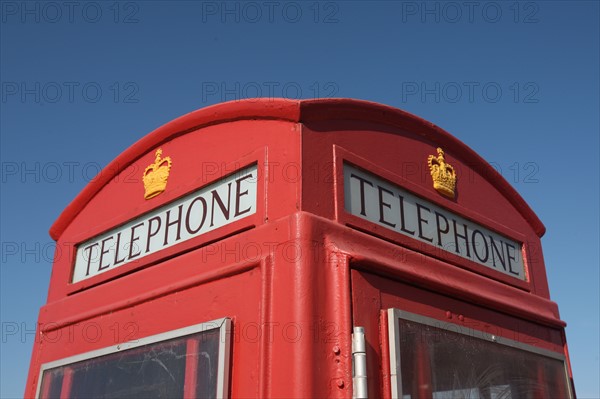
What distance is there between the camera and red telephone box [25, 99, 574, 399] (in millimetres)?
2537

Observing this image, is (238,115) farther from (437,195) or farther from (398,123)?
(437,195)

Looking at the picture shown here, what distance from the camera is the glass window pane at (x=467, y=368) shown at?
2.71 meters

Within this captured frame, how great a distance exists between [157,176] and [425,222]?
4.86ft

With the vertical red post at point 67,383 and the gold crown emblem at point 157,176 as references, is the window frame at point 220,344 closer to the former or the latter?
the vertical red post at point 67,383

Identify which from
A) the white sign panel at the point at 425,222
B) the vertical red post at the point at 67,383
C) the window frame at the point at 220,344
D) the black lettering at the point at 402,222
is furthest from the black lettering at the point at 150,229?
the black lettering at the point at 402,222

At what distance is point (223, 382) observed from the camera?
2525mm

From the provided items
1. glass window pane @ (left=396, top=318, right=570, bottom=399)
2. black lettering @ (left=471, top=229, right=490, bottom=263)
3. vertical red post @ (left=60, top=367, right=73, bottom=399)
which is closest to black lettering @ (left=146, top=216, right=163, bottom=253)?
vertical red post @ (left=60, top=367, right=73, bottom=399)

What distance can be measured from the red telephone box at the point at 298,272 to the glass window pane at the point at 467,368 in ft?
0.03

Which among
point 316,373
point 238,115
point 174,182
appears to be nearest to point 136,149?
point 174,182

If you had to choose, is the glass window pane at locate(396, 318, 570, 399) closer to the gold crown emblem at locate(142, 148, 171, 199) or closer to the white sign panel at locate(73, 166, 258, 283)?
the white sign panel at locate(73, 166, 258, 283)

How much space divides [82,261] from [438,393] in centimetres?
226

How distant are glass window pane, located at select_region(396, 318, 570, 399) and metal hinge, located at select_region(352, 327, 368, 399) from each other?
0.91ft

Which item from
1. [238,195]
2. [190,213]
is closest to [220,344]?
[238,195]

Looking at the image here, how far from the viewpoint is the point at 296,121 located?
2.91 metres
